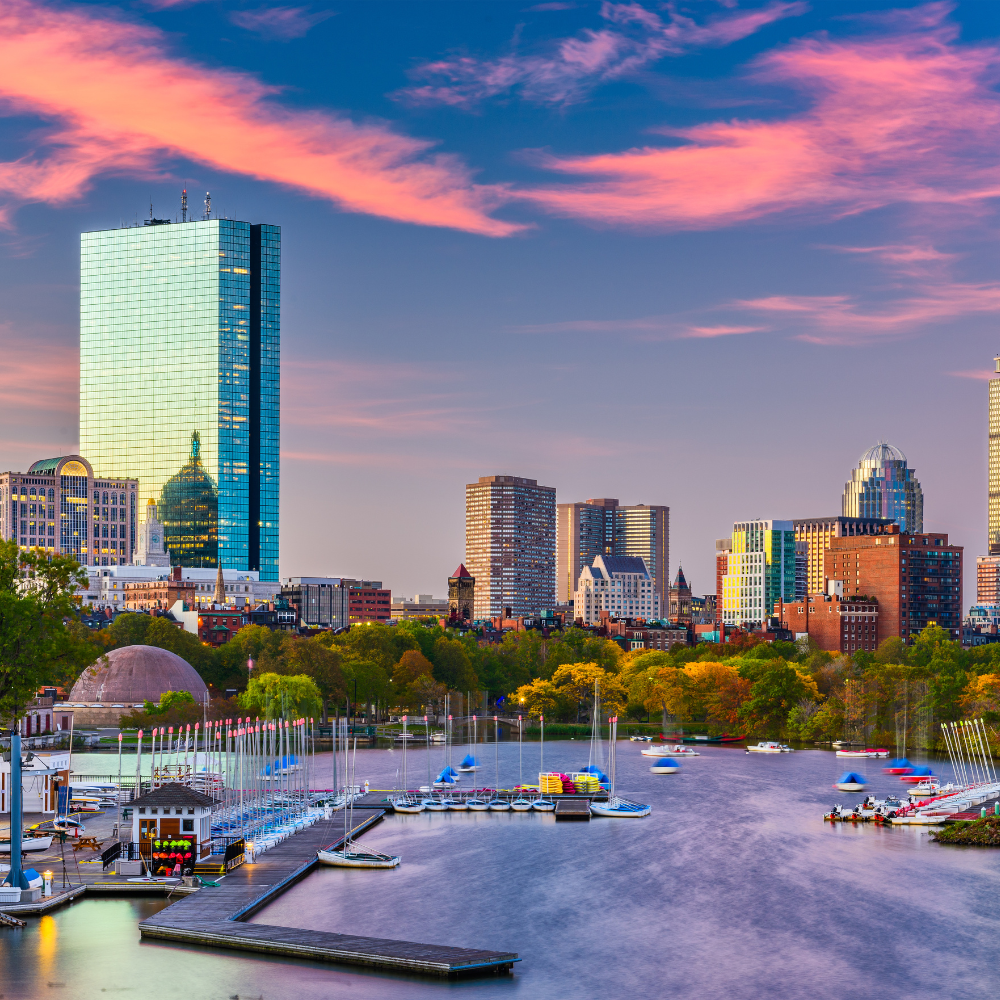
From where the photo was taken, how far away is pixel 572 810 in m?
111

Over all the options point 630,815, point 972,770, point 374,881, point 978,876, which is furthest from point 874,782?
point 374,881

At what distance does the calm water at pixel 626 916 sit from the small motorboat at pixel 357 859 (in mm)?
1228

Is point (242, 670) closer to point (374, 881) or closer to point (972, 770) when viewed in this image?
point (972, 770)

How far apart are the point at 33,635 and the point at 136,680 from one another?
9071cm

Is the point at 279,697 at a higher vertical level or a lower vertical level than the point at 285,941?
higher

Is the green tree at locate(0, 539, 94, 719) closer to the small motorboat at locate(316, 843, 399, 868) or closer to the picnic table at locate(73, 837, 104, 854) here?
the picnic table at locate(73, 837, 104, 854)

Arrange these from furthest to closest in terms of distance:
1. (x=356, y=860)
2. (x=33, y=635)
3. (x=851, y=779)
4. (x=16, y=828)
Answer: (x=851, y=779) → (x=356, y=860) → (x=33, y=635) → (x=16, y=828)

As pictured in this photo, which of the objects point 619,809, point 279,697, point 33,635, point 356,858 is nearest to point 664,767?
point 619,809

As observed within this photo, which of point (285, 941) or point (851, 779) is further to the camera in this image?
point (851, 779)

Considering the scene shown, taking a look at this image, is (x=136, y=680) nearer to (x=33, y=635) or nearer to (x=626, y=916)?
(x=33, y=635)

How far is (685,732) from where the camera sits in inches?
7495

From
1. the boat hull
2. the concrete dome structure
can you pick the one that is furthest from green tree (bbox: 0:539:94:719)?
the concrete dome structure

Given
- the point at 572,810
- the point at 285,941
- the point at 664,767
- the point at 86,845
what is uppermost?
the point at 86,845

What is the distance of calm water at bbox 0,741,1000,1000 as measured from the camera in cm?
5816
